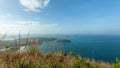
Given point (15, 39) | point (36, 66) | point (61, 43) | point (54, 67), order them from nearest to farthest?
point (36, 66), point (54, 67), point (15, 39), point (61, 43)

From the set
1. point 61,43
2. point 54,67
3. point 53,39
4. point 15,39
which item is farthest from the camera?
point 61,43

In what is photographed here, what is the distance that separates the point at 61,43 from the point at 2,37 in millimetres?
2610

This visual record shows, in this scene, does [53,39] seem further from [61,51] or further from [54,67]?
[54,67]

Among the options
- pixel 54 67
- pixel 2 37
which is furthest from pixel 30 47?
pixel 54 67

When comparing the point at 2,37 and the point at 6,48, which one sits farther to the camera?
the point at 6,48

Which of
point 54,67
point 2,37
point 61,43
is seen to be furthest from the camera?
point 61,43

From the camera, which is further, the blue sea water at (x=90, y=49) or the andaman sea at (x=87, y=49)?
the blue sea water at (x=90, y=49)

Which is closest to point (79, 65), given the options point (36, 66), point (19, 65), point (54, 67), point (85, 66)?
point (85, 66)

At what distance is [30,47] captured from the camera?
5.52 m

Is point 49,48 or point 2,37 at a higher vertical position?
point 2,37

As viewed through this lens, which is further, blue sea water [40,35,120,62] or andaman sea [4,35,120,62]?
blue sea water [40,35,120,62]

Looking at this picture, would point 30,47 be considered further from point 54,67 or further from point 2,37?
point 54,67

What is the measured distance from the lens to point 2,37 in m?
4.32

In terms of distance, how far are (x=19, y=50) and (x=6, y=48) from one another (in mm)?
439
